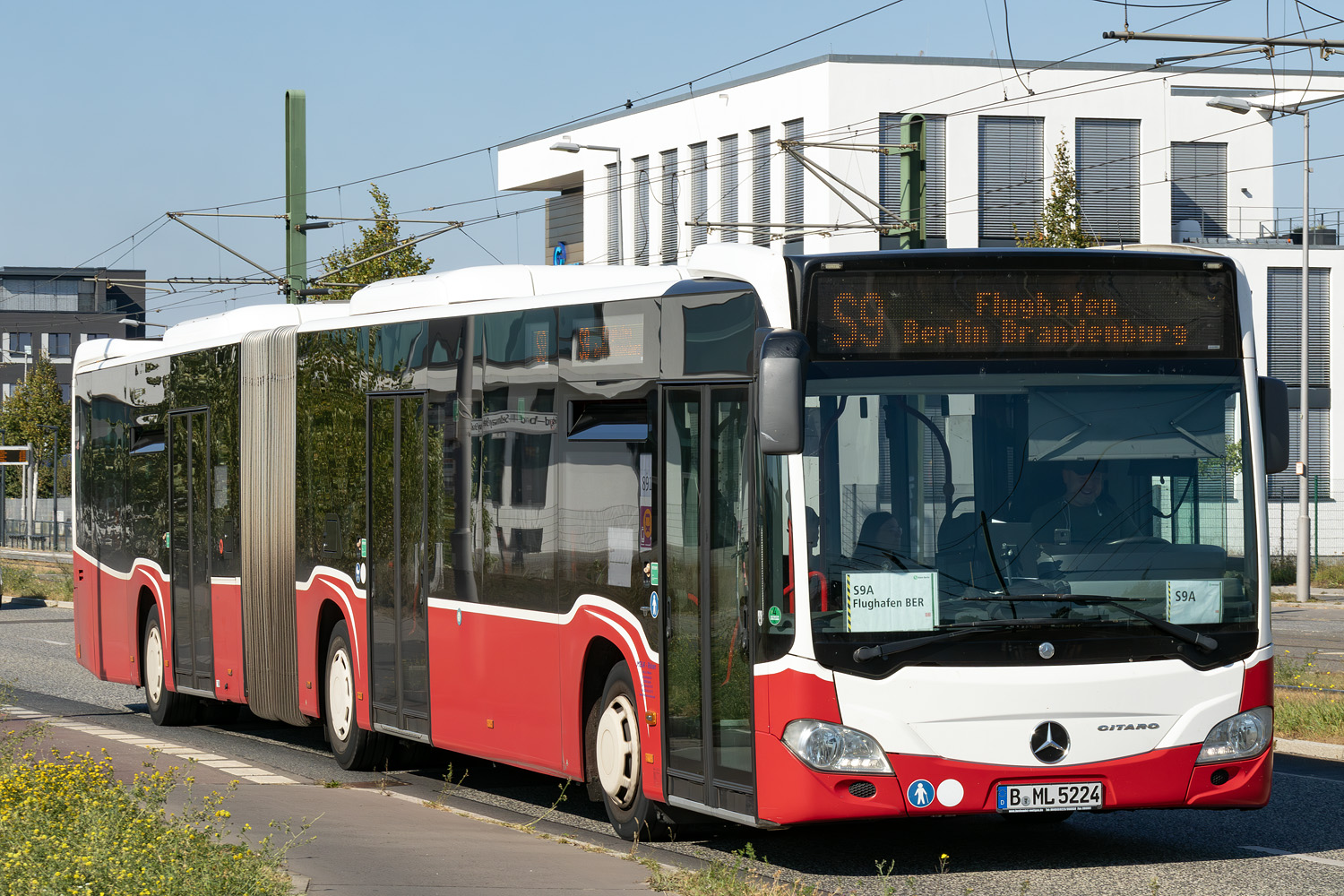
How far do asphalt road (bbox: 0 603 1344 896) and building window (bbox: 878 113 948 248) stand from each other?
35.6 m

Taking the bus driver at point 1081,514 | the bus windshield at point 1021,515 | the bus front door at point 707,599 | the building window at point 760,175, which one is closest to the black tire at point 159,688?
the bus front door at point 707,599

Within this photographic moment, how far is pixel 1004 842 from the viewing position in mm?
9672

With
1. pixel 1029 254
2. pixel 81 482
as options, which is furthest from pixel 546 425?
pixel 81 482

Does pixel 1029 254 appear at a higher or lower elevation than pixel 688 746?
higher

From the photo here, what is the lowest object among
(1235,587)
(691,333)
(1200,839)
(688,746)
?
(1200,839)

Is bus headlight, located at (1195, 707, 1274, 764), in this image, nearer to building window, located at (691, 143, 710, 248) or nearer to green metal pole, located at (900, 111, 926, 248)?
green metal pole, located at (900, 111, 926, 248)

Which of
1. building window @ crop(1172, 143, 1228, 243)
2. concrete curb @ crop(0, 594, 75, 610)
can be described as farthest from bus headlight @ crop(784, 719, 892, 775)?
building window @ crop(1172, 143, 1228, 243)

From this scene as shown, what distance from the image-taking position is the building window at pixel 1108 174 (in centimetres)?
5003

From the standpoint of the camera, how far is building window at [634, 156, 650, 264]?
181 ft

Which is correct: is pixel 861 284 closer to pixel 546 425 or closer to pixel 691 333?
pixel 691 333

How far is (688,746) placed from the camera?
8.96 m

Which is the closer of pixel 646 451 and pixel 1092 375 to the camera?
pixel 1092 375

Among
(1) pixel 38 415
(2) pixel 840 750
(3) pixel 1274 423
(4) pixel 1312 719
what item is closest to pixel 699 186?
(1) pixel 38 415

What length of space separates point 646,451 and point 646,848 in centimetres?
195
